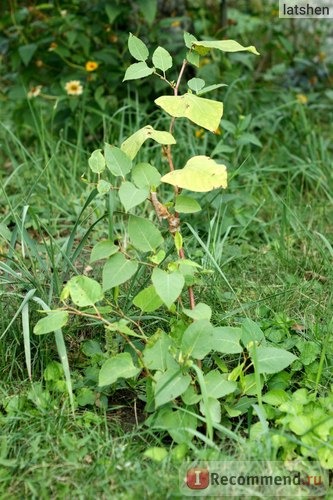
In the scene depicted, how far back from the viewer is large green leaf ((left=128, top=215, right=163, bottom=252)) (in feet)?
7.11

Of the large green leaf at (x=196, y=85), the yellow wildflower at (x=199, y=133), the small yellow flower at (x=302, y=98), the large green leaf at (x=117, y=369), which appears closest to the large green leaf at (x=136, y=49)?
the large green leaf at (x=196, y=85)

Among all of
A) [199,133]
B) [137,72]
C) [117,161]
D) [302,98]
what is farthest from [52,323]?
[302,98]

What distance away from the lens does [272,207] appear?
357cm

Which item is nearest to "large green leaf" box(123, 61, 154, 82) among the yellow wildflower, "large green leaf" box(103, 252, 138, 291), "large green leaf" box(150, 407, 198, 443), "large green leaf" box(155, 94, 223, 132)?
"large green leaf" box(155, 94, 223, 132)

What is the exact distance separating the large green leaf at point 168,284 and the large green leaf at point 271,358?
12.7 inches

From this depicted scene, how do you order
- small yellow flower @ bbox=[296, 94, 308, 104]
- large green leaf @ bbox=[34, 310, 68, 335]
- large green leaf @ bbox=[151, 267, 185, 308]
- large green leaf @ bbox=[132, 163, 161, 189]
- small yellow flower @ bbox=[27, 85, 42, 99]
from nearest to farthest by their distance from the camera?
large green leaf @ bbox=[151, 267, 185, 308]
large green leaf @ bbox=[34, 310, 68, 335]
large green leaf @ bbox=[132, 163, 161, 189]
small yellow flower @ bbox=[27, 85, 42, 99]
small yellow flower @ bbox=[296, 94, 308, 104]

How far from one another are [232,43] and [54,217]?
57.8 inches

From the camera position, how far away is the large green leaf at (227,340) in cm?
218

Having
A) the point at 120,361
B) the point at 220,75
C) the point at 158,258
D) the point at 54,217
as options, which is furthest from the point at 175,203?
the point at 220,75

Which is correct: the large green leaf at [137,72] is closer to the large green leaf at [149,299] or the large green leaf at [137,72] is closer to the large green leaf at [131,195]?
the large green leaf at [131,195]

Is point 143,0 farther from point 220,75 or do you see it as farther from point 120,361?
point 120,361

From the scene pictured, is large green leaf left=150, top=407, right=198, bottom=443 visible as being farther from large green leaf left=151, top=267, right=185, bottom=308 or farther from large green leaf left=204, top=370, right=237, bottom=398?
large green leaf left=151, top=267, right=185, bottom=308

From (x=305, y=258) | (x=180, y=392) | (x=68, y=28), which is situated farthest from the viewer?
(x=68, y=28)

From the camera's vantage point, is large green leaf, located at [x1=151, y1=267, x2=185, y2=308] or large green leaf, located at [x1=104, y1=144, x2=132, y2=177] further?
large green leaf, located at [x1=104, y1=144, x2=132, y2=177]
